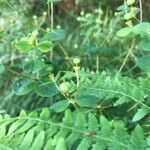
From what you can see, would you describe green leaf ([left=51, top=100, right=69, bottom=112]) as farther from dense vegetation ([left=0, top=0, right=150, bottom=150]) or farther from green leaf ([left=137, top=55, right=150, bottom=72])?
green leaf ([left=137, top=55, right=150, bottom=72])

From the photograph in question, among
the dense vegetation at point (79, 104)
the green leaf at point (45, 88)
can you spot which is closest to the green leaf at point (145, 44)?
the dense vegetation at point (79, 104)

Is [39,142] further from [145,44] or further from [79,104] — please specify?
[145,44]

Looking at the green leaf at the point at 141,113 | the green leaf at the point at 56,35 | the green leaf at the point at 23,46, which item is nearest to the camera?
the green leaf at the point at 141,113

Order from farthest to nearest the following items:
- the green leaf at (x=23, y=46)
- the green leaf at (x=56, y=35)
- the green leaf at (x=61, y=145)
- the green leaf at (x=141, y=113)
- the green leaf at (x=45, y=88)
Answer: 1. the green leaf at (x=56, y=35)
2. the green leaf at (x=45, y=88)
3. the green leaf at (x=23, y=46)
4. the green leaf at (x=141, y=113)
5. the green leaf at (x=61, y=145)

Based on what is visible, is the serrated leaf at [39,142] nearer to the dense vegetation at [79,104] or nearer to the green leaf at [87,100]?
the dense vegetation at [79,104]

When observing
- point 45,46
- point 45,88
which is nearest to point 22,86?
point 45,88

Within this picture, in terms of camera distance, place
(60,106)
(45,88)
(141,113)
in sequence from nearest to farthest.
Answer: (141,113) < (60,106) < (45,88)

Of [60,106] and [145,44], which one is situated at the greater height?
[145,44]
